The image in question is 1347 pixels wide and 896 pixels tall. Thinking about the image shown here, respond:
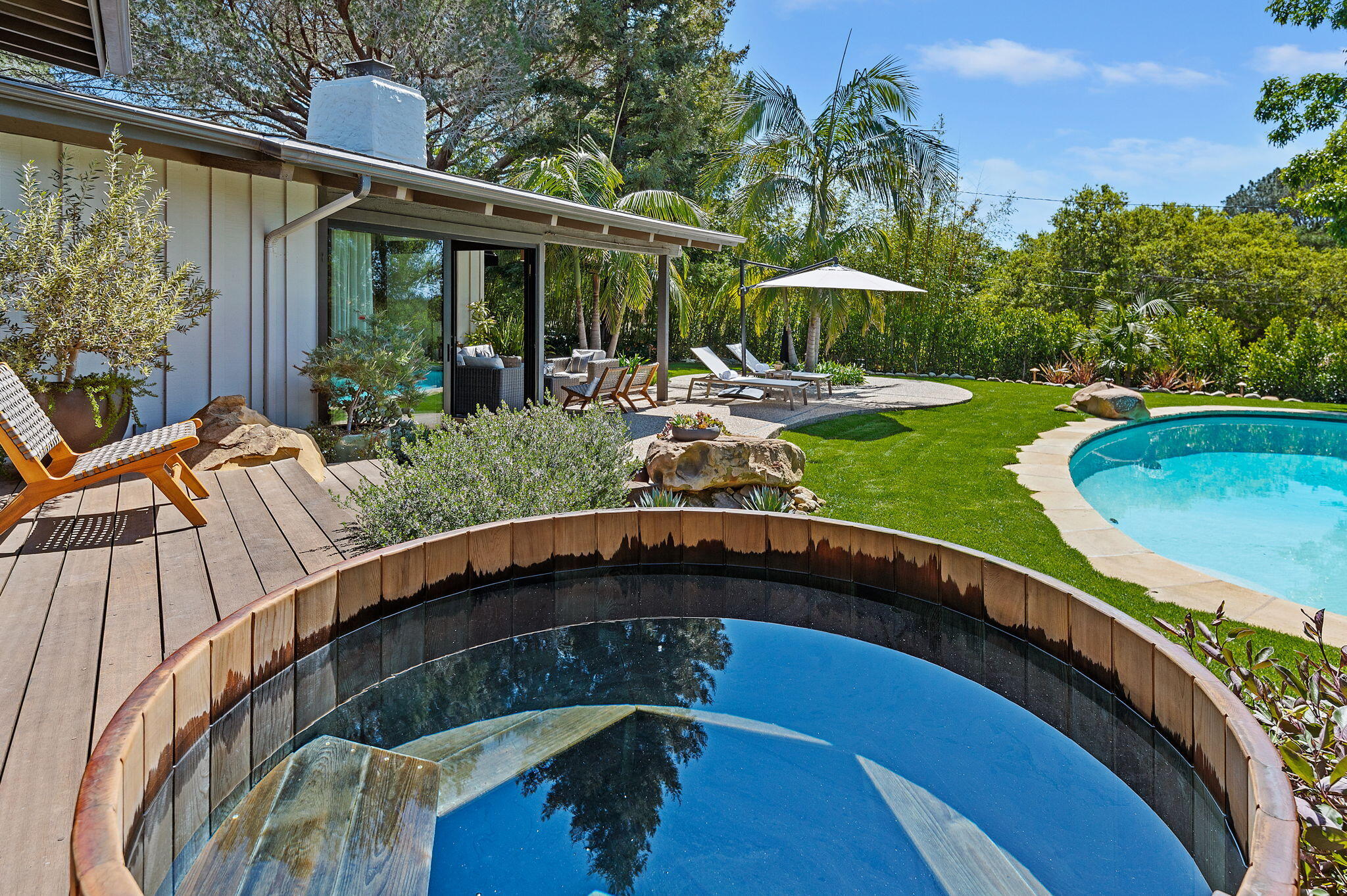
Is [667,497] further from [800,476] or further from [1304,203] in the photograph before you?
[1304,203]

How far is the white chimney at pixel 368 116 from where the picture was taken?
8.65 m

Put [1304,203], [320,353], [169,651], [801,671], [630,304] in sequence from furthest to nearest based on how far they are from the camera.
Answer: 1. [630,304]
2. [1304,203]
3. [320,353]
4. [801,671]
5. [169,651]

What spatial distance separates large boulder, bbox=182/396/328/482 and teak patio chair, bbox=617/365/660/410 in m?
5.52

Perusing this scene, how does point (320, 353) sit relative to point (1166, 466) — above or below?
above

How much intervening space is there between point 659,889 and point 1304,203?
14.1m

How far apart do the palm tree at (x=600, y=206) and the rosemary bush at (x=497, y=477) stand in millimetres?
9169

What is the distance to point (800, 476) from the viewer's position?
6.41 m

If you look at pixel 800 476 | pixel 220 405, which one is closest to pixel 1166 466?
pixel 800 476

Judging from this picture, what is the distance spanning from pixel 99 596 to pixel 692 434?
419 centimetres

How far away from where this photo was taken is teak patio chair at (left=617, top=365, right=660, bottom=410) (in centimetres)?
1112

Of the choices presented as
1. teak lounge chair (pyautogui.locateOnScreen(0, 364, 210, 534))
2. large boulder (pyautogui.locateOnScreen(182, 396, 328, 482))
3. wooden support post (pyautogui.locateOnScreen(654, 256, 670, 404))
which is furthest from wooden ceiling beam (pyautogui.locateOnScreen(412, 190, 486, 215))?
wooden support post (pyautogui.locateOnScreen(654, 256, 670, 404))

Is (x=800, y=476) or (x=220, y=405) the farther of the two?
(x=800, y=476)

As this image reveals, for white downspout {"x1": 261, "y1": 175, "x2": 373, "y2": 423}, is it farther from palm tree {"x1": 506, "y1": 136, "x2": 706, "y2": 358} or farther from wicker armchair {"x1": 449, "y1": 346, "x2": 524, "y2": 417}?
palm tree {"x1": 506, "y1": 136, "x2": 706, "y2": 358}

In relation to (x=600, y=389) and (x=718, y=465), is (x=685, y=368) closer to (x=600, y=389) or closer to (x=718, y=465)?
(x=600, y=389)
